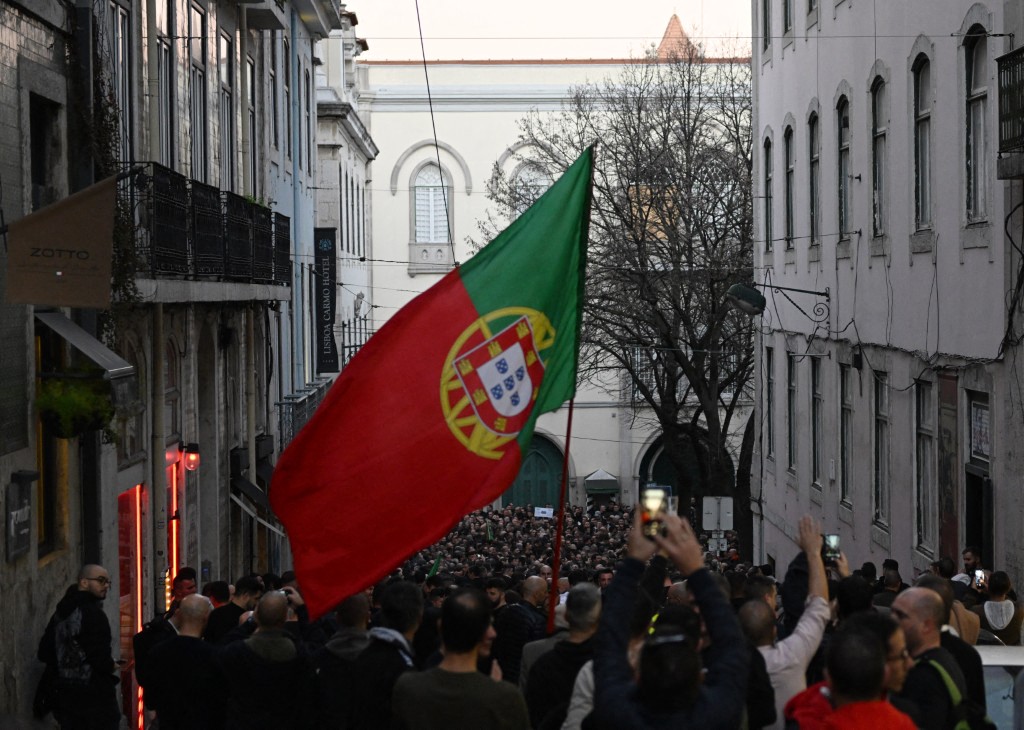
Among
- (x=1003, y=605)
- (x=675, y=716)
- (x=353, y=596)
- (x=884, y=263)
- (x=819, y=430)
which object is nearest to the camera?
(x=675, y=716)

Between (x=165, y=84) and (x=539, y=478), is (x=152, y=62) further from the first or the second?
(x=539, y=478)

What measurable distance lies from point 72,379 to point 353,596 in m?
5.42

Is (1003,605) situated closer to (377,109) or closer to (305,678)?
(305,678)

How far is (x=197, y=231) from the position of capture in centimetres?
1695

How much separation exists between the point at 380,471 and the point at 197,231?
9.48 meters

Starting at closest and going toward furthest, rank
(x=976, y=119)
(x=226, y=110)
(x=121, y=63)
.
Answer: (x=976, y=119) < (x=121, y=63) < (x=226, y=110)

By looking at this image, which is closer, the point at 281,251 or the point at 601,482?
the point at 281,251

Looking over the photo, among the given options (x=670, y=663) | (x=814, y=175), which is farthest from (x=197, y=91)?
(x=670, y=663)

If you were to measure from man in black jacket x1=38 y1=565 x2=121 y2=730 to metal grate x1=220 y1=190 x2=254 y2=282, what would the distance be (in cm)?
845

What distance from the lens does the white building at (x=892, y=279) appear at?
15.0 metres

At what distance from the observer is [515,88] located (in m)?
57.5

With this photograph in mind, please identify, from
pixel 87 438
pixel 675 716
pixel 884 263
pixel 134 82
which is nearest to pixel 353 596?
pixel 675 716

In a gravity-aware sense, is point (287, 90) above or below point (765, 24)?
below

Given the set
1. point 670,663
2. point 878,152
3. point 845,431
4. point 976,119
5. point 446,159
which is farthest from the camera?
point 446,159
